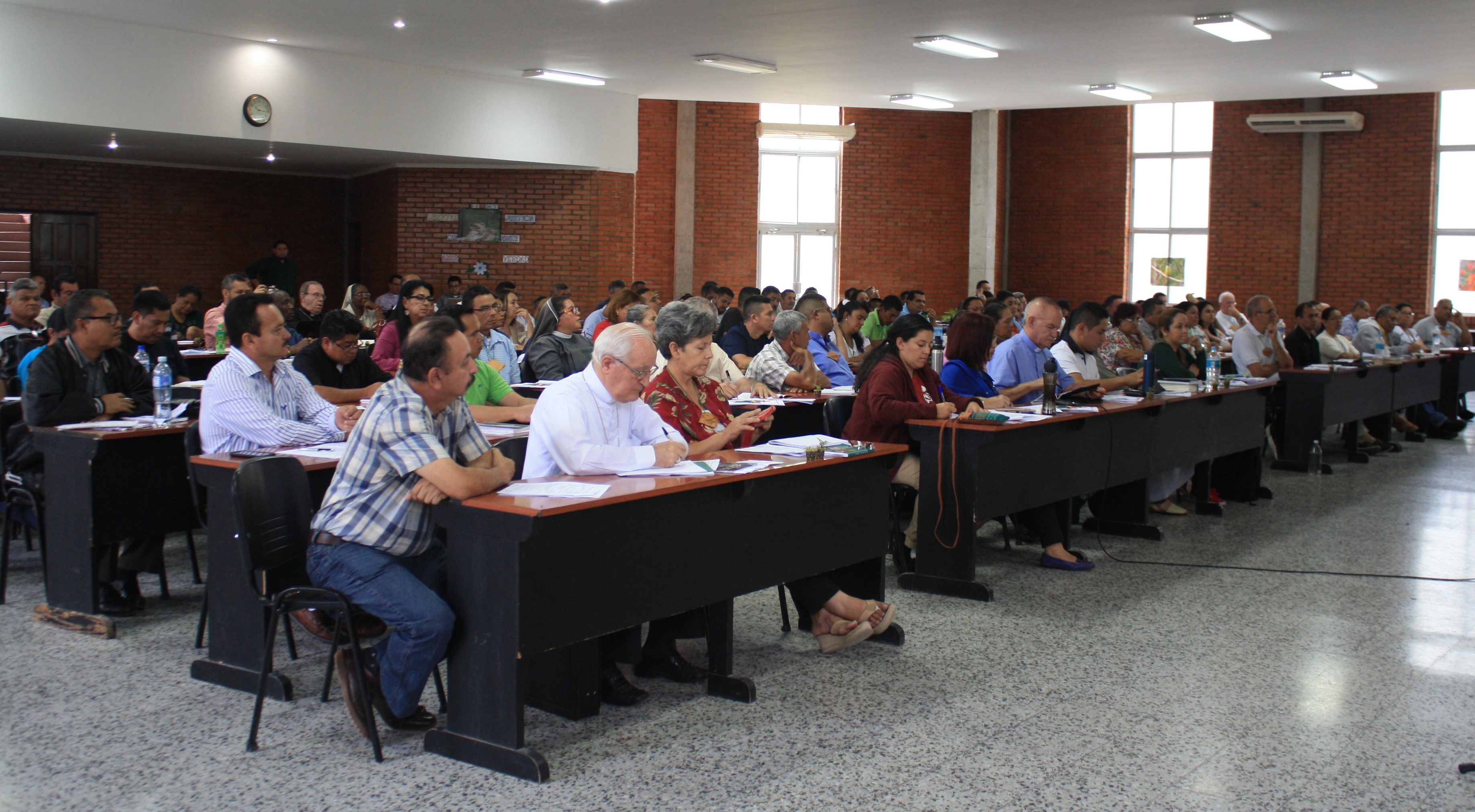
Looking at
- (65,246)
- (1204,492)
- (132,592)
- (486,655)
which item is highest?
(65,246)

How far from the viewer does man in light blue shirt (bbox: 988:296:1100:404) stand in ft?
20.3

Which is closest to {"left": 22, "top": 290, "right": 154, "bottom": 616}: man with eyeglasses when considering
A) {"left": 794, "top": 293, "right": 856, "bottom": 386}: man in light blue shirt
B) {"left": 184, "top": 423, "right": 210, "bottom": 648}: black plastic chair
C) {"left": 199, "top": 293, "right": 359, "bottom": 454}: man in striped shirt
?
{"left": 184, "top": 423, "right": 210, "bottom": 648}: black plastic chair

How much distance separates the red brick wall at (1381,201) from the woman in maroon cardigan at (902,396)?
12721mm

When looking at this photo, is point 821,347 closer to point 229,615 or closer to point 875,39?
point 875,39

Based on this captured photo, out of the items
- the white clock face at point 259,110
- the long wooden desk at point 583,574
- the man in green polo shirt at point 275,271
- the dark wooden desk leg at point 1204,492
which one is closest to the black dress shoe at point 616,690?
the long wooden desk at point 583,574

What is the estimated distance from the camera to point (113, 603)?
4566mm

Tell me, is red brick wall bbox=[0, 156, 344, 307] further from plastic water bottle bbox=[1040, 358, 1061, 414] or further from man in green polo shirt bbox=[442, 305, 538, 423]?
plastic water bottle bbox=[1040, 358, 1061, 414]

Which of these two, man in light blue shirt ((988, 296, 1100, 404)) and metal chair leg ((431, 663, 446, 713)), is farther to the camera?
man in light blue shirt ((988, 296, 1100, 404))

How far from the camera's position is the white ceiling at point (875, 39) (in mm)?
8969

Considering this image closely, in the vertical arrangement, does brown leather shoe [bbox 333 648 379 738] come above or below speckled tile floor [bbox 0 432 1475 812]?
above

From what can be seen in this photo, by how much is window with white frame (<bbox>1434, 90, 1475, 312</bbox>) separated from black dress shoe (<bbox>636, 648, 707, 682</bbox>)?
1492cm

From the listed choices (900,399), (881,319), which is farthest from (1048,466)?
(881,319)

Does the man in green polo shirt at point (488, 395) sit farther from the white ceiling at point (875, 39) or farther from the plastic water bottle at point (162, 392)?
the white ceiling at point (875, 39)

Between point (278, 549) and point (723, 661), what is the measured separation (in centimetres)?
145
